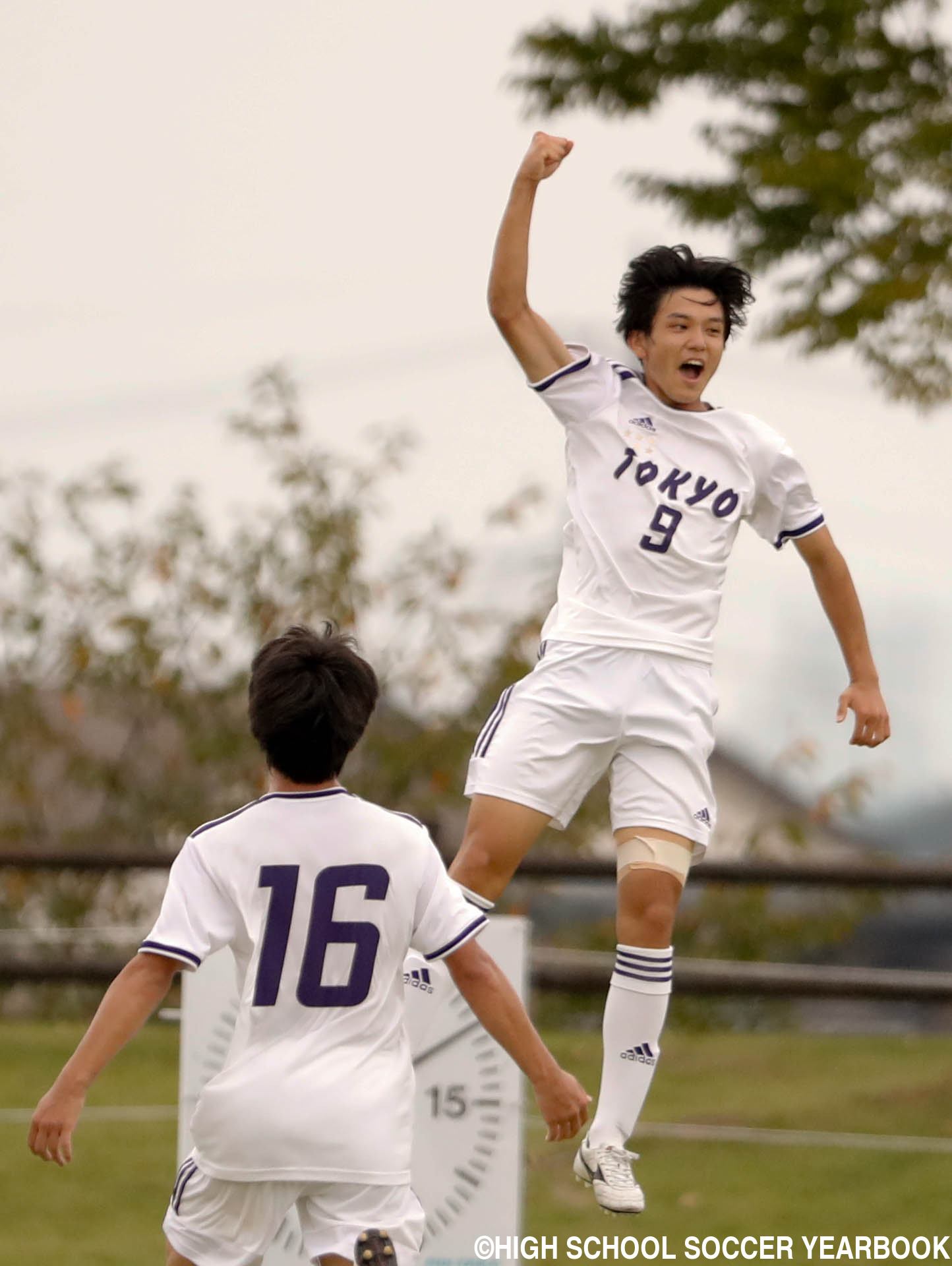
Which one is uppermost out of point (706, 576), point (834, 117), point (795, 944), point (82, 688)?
point (834, 117)

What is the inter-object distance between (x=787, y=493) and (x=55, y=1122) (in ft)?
6.67

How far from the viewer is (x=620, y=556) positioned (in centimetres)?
405

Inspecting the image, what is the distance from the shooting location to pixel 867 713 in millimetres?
4031

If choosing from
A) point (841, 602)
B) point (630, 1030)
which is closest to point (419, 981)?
point (630, 1030)

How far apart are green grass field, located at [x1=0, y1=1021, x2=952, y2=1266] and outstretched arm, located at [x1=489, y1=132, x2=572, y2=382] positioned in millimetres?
3073

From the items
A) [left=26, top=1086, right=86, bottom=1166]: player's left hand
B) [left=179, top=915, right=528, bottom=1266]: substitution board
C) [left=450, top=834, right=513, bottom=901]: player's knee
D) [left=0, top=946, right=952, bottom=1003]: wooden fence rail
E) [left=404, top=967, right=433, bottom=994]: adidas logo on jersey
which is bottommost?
[left=0, top=946, right=952, bottom=1003]: wooden fence rail

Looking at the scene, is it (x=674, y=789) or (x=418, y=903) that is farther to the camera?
(x=674, y=789)

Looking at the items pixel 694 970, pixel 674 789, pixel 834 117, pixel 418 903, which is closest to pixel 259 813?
pixel 418 903

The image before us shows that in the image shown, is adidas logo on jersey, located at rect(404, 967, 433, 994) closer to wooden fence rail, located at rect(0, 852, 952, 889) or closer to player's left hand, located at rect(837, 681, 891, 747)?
player's left hand, located at rect(837, 681, 891, 747)

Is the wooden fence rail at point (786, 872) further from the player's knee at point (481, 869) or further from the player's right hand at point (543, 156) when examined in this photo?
the player's right hand at point (543, 156)

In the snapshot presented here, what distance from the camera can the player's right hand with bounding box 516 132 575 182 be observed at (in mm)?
3801

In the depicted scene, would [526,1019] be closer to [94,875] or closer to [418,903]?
[418,903]

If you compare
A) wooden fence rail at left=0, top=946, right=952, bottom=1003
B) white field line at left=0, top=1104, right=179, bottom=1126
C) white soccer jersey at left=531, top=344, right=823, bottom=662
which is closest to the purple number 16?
white soccer jersey at left=531, top=344, right=823, bottom=662

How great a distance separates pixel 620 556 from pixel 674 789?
49cm
